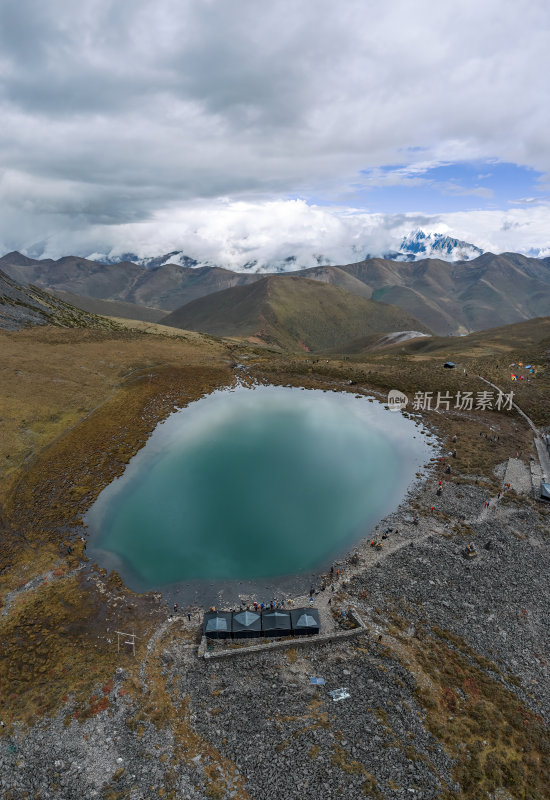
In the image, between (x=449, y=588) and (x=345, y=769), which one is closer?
(x=345, y=769)

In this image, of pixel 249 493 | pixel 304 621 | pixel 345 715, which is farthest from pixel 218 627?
pixel 249 493

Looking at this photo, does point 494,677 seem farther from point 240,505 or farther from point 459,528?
point 240,505

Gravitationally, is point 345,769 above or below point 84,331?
below

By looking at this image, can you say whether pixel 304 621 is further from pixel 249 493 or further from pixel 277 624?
pixel 249 493

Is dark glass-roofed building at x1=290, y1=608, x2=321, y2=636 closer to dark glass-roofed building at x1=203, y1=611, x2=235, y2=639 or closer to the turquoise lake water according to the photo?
dark glass-roofed building at x1=203, y1=611, x2=235, y2=639

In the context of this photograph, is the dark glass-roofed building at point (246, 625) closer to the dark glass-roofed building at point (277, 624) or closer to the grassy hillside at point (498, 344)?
the dark glass-roofed building at point (277, 624)

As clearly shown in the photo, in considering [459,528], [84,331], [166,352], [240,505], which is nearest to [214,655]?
[240,505]
